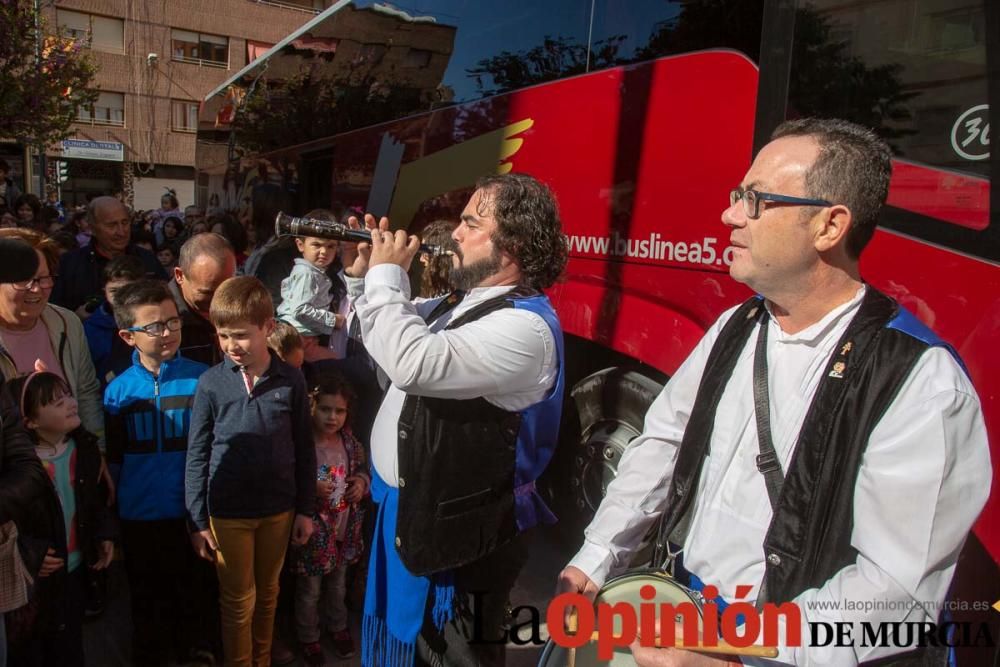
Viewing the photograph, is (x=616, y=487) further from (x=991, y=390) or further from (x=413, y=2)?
(x=413, y=2)

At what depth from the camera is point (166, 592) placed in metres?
2.96

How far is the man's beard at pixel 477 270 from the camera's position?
2.18 metres

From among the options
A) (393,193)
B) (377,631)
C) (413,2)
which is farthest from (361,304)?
(413,2)

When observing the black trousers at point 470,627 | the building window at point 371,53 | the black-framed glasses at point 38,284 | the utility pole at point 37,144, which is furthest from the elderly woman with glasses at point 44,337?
the utility pole at point 37,144

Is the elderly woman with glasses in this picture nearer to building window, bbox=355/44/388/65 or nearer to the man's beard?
the man's beard

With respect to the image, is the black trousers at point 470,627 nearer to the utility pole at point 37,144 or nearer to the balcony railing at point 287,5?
the utility pole at point 37,144

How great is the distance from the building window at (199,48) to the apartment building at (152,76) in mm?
47

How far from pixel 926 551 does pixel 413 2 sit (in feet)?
17.2

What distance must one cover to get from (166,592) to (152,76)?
35528mm

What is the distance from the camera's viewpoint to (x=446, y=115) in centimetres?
484

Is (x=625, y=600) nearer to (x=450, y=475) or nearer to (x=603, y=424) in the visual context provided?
(x=450, y=475)

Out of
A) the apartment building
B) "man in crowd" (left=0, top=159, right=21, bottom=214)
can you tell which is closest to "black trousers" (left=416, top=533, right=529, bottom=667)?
"man in crowd" (left=0, top=159, right=21, bottom=214)

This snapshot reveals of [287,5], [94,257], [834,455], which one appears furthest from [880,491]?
[287,5]

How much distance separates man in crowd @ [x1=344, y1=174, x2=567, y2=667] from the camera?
6.42ft
